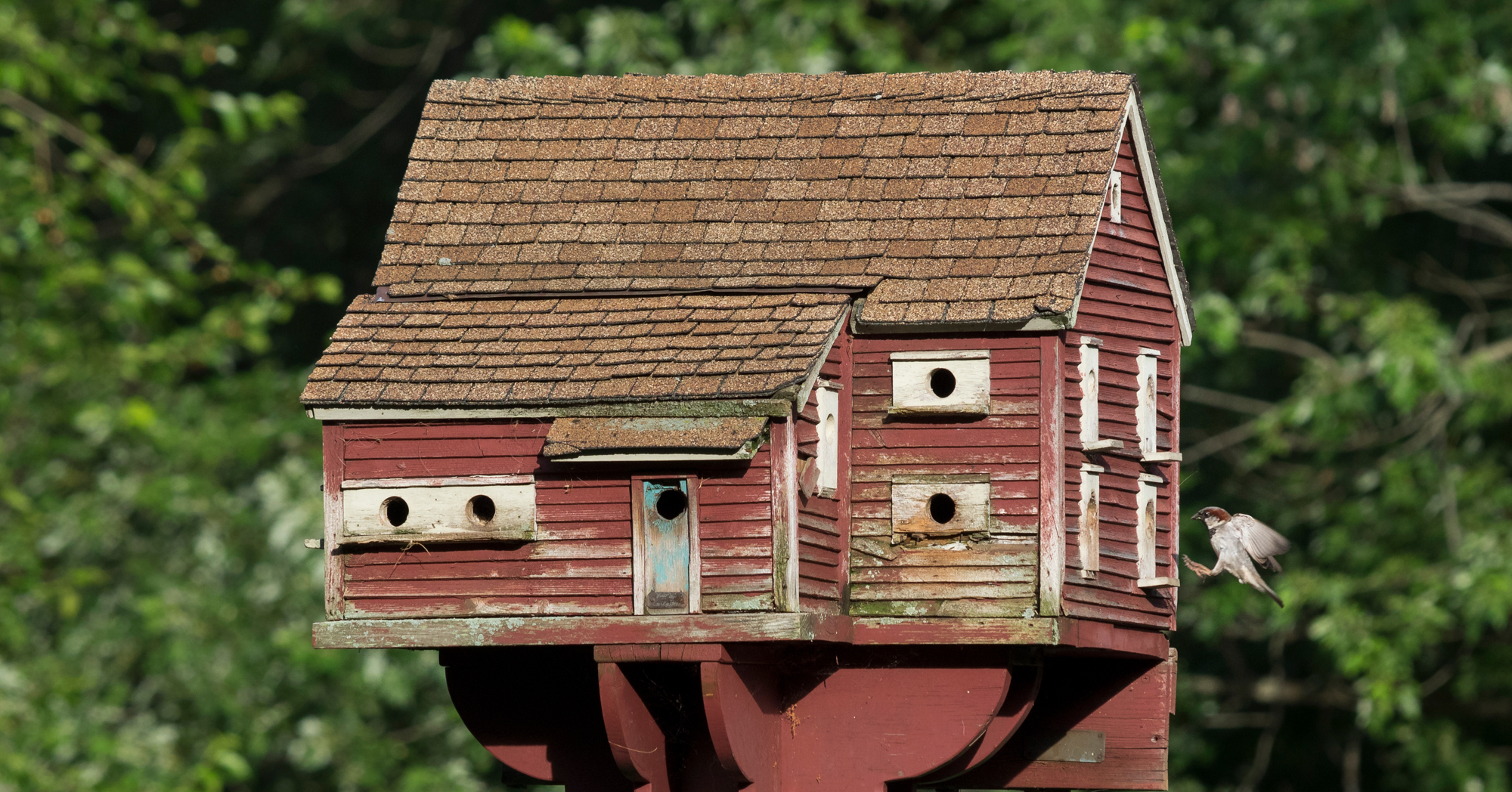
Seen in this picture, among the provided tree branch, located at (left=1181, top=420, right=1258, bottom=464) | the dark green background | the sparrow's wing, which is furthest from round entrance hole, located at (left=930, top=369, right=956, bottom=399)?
tree branch, located at (left=1181, top=420, right=1258, bottom=464)

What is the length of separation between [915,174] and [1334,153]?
737 centimetres

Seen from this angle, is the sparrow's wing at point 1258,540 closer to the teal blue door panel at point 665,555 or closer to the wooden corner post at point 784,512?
the wooden corner post at point 784,512

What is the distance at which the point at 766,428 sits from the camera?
636cm

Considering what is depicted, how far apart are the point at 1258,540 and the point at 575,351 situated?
2507 millimetres

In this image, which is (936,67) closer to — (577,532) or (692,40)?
(692,40)

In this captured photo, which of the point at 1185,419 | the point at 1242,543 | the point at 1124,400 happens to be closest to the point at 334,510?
the point at 1124,400

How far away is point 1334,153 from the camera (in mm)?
Result: 13711

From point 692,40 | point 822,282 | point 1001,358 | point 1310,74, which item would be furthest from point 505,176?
point 692,40

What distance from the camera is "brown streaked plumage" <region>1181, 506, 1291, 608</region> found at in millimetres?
7539

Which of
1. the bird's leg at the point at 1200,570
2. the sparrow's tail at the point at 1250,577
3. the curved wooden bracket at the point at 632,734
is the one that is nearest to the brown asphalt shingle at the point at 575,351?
the curved wooden bracket at the point at 632,734

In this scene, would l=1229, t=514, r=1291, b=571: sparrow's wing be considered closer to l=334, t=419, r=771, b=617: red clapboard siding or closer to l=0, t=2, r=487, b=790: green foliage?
l=334, t=419, r=771, b=617: red clapboard siding

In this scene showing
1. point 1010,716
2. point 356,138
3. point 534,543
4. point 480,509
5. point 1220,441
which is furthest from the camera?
point 356,138

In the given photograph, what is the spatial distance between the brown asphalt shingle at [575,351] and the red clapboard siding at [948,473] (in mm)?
346

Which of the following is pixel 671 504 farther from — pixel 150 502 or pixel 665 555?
pixel 150 502
